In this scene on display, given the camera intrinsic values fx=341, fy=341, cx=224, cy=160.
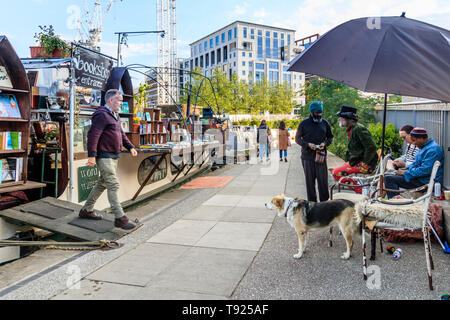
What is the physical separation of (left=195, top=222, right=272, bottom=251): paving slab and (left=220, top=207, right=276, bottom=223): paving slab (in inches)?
10.5

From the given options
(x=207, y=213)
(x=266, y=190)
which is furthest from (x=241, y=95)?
(x=207, y=213)

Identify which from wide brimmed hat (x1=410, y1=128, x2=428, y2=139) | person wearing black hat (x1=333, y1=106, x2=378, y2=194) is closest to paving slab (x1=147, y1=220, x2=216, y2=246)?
person wearing black hat (x1=333, y1=106, x2=378, y2=194)

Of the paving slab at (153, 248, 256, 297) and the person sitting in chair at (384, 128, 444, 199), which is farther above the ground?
the person sitting in chair at (384, 128, 444, 199)

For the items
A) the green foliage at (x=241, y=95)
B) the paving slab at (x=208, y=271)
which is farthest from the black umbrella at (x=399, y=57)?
the green foliage at (x=241, y=95)

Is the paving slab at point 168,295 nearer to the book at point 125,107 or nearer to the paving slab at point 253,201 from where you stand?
the paving slab at point 253,201

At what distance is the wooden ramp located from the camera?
5027mm

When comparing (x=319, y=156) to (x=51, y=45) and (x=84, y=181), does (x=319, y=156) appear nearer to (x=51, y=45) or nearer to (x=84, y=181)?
(x=84, y=181)

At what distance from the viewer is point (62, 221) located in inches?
210

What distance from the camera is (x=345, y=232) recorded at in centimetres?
405

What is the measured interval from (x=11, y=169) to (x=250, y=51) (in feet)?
282

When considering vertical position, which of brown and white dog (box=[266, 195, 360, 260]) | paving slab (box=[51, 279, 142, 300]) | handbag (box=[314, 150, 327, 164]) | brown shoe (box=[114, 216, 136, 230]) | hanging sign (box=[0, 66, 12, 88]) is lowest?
paving slab (box=[51, 279, 142, 300])

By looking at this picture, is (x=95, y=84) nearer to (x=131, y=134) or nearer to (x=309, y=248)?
(x=131, y=134)

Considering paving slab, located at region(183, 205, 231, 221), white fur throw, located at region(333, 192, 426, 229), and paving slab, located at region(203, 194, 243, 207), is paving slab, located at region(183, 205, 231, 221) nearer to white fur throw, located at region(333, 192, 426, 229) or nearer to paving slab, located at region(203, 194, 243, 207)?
paving slab, located at region(203, 194, 243, 207)
